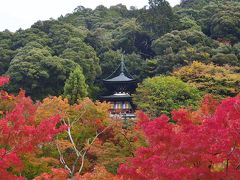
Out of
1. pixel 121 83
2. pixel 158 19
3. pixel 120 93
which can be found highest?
pixel 158 19

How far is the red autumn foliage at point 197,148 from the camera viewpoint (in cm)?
827

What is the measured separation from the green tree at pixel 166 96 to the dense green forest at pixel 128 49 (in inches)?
107

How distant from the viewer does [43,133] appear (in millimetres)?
10164

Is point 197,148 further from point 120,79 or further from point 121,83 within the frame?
point 120,79

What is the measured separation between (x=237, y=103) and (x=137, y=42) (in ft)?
117

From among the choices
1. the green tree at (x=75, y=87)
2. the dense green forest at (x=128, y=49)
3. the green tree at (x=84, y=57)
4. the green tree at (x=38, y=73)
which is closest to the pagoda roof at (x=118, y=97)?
the dense green forest at (x=128, y=49)

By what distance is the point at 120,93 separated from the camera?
3503 centimetres

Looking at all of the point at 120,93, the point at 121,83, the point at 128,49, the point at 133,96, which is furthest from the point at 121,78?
the point at 128,49

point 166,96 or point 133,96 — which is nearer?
point 166,96

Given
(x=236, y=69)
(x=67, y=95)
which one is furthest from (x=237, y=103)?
(x=236, y=69)

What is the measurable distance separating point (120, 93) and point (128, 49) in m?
9.39

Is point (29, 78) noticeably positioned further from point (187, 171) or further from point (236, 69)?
point (187, 171)

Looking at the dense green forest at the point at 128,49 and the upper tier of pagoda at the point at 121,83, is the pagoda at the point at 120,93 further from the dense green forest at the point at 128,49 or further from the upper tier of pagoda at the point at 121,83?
the dense green forest at the point at 128,49

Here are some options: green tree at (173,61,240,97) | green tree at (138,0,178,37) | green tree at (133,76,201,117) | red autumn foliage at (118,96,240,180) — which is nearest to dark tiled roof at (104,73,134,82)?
green tree at (173,61,240,97)
